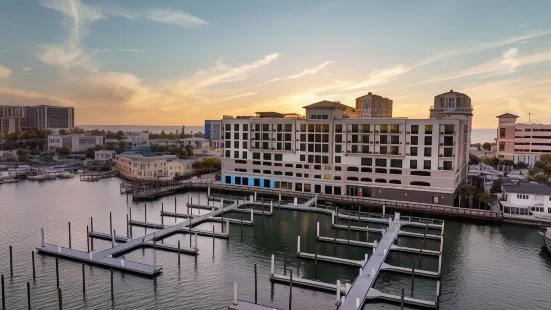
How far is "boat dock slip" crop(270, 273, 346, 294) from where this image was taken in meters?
29.0

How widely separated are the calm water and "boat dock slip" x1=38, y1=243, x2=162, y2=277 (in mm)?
622

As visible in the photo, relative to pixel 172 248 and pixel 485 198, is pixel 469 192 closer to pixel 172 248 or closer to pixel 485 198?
pixel 485 198

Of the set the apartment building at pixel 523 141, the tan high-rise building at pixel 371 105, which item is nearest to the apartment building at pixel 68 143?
the tan high-rise building at pixel 371 105

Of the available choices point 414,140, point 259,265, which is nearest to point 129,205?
point 259,265

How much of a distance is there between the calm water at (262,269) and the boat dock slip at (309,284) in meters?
0.56

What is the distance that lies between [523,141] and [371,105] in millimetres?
42397

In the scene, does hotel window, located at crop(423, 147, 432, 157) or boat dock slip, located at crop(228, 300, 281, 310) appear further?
hotel window, located at crop(423, 147, 432, 157)

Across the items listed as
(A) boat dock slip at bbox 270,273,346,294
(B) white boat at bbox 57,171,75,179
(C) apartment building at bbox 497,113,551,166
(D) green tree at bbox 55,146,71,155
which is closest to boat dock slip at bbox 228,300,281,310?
(A) boat dock slip at bbox 270,273,346,294

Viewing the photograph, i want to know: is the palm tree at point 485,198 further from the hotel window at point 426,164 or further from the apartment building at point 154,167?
the apartment building at point 154,167

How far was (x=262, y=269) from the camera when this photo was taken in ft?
109

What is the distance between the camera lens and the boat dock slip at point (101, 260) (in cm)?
3158

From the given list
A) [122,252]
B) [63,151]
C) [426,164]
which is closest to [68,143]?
[63,151]

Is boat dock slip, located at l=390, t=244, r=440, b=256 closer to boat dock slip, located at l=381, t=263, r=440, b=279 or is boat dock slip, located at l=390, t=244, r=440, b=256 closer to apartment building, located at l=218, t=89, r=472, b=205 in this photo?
boat dock slip, located at l=381, t=263, r=440, b=279

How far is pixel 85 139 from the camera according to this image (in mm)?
142875
